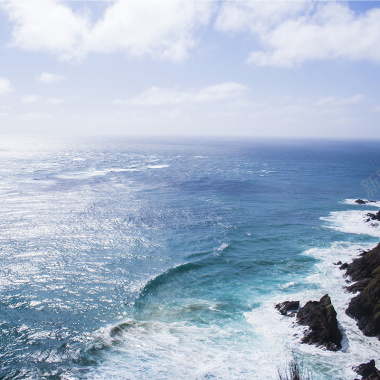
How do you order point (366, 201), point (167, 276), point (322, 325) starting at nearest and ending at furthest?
point (322, 325) → point (167, 276) → point (366, 201)

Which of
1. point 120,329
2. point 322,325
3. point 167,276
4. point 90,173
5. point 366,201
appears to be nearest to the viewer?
point 322,325

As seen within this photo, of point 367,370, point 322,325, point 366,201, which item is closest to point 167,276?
point 322,325

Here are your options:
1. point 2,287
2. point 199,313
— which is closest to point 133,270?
point 199,313

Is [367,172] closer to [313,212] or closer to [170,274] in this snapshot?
[313,212]

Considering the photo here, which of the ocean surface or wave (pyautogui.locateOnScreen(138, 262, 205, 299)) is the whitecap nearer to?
the ocean surface

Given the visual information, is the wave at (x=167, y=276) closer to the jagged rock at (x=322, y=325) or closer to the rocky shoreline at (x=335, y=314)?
the rocky shoreline at (x=335, y=314)

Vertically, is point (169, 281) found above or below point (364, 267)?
below

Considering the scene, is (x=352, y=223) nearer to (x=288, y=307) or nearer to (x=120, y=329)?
(x=288, y=307)

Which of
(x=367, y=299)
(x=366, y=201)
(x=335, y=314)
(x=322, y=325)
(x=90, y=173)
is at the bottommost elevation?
(x=322, y=325)
